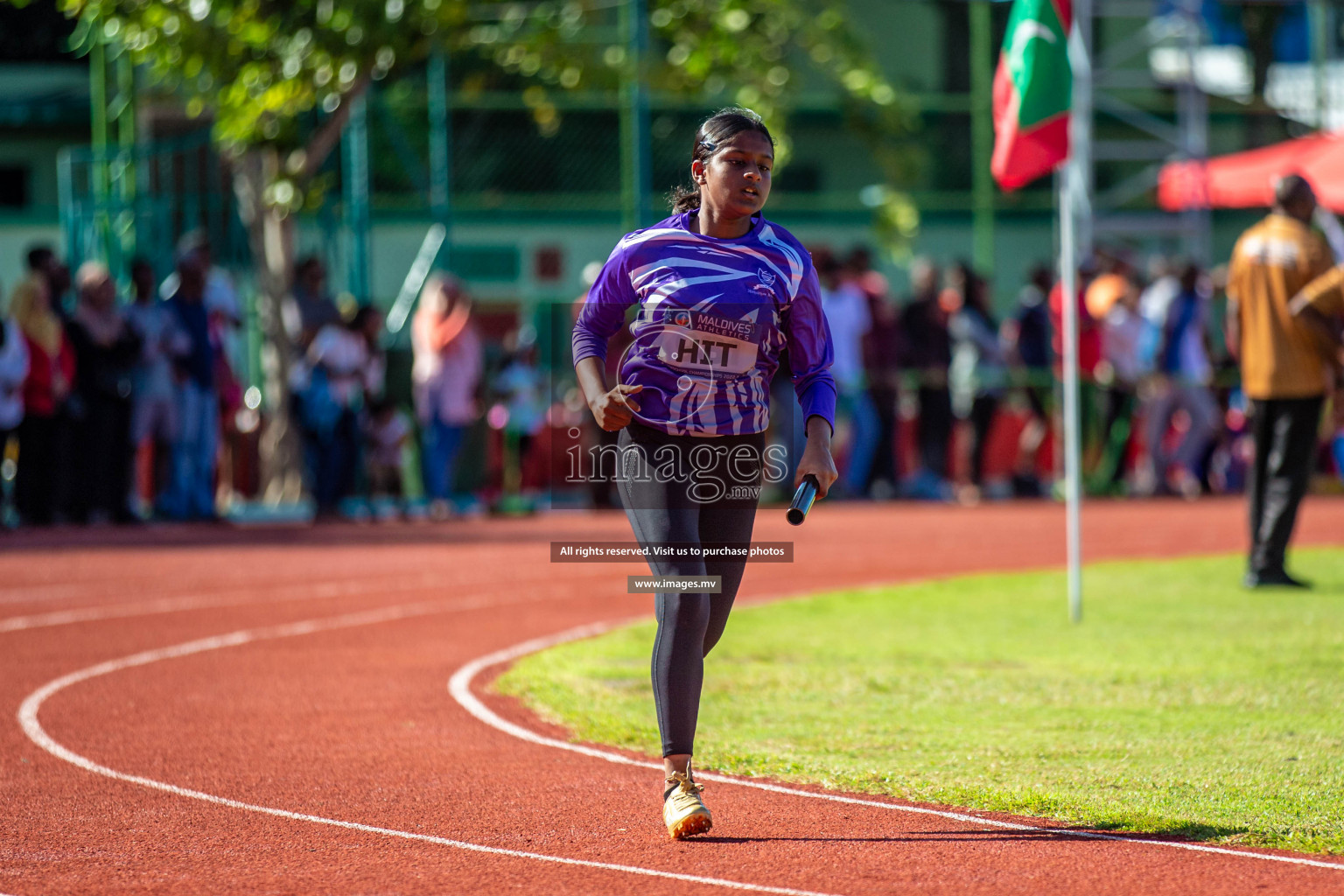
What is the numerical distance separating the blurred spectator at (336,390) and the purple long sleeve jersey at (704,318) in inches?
452

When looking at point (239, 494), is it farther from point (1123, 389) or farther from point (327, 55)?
point (1123, 389)

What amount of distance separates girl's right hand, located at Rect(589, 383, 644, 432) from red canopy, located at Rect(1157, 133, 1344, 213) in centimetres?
1584

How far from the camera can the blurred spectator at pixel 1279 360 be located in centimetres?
1076

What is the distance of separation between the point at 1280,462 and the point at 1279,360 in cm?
61

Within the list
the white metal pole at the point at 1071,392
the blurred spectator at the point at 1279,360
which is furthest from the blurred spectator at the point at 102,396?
the blurred spectator at the point at 1279,360

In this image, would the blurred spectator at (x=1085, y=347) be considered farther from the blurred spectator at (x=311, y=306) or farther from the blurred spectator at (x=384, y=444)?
the blurred spectator at (x=311, y=306)

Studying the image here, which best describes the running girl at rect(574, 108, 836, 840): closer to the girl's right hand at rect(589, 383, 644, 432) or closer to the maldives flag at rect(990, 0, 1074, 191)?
the girl's right hand at rect(589, 383, 644, 432)

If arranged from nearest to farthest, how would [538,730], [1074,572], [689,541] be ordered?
[689,541] → [538,730] → [1074,572]

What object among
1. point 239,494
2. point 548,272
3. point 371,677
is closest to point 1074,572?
point 371,677

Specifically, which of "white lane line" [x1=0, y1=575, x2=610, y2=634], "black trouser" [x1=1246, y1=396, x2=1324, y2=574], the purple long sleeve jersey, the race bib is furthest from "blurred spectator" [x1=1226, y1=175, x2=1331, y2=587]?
the race bib

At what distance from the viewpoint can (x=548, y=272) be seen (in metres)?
30.8

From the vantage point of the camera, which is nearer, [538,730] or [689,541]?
[689,541]

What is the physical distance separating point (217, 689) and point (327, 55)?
915cm

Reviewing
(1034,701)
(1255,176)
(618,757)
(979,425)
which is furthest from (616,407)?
(1255,176)
